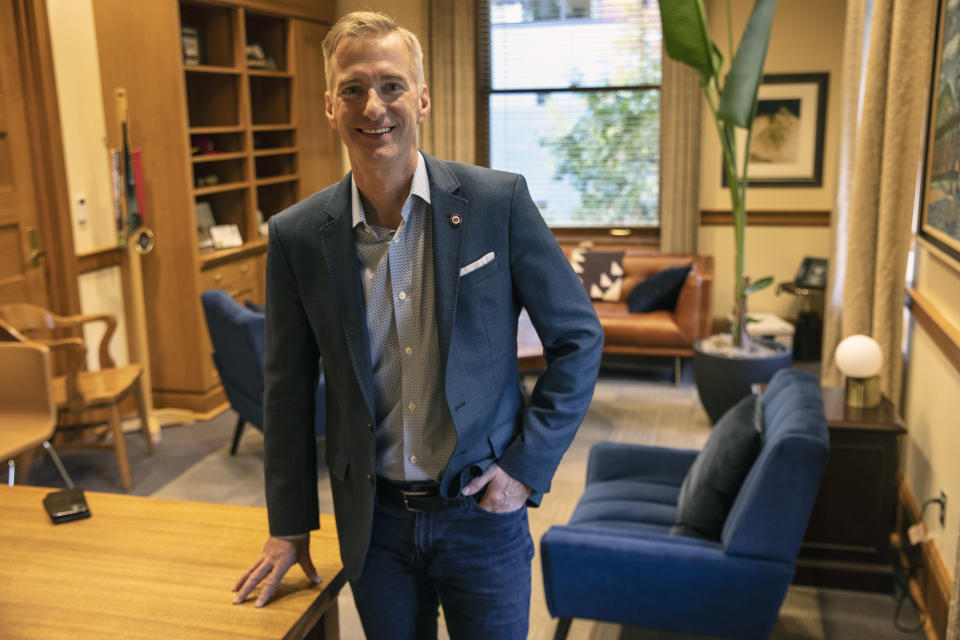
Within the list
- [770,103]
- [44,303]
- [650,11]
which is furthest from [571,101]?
[44,303]

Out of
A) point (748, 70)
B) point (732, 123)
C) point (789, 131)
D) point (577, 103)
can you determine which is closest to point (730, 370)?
point (732, 123)

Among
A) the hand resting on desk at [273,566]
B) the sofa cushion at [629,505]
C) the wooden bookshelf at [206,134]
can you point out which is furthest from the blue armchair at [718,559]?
the wooden bookshelf at [206,134]

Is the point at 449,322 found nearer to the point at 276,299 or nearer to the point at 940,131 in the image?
the point at 276,299

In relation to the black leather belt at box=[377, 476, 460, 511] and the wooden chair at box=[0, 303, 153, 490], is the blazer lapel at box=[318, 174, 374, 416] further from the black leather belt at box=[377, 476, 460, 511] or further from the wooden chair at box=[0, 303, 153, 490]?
the wooden chair at box=[0, 303, 153, 490]

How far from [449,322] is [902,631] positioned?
221cm

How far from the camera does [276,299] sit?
1.49m

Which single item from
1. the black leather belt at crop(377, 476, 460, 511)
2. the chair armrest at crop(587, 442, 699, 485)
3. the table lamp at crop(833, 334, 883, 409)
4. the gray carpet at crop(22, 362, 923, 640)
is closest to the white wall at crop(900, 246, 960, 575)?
the table lamp at crop(833, 334, 883, 409)

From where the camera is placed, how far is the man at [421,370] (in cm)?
140

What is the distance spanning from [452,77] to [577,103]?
101 centimetres

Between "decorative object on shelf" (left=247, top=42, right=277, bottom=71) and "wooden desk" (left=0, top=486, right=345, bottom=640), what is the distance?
15.0 ft

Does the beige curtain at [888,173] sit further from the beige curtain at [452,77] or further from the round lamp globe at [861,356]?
the beige curtain at [452,77]

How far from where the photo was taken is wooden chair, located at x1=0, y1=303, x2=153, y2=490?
395 cm

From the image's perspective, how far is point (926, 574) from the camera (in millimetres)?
2879

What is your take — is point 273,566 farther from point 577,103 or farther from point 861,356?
point 577,103
